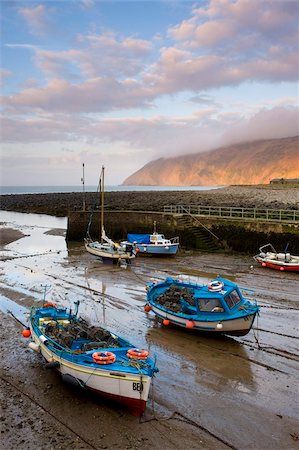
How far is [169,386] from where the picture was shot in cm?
1020

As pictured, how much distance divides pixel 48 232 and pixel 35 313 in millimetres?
29603

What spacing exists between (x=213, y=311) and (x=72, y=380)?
5.26 meters

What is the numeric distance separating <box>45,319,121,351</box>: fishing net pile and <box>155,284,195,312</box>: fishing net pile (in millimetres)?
3658

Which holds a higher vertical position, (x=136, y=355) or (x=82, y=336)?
(x=136, y=355)

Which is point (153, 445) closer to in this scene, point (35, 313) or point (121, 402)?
point (121, 402)

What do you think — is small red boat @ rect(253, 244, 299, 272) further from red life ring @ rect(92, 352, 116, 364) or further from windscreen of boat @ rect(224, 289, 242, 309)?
red life ring @ rect(92, 352, 116, 364)

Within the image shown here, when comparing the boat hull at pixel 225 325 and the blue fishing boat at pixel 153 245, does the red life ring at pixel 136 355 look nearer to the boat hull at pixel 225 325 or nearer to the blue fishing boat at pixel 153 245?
the boat hull at pixel 225 325

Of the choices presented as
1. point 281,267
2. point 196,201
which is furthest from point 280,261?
point 196,201

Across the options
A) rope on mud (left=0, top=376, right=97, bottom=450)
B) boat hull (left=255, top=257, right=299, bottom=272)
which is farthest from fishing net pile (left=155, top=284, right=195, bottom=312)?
boat hull (left=255, top=257, right=299, bottom=272)

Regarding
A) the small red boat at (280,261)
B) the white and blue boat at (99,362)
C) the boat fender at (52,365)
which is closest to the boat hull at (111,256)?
the small red boat at (280,261)

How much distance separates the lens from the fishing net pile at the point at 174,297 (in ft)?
46.7

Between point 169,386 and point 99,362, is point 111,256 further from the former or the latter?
point 99,362

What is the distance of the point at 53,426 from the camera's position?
854cm

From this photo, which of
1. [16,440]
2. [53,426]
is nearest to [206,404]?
[53,426]
